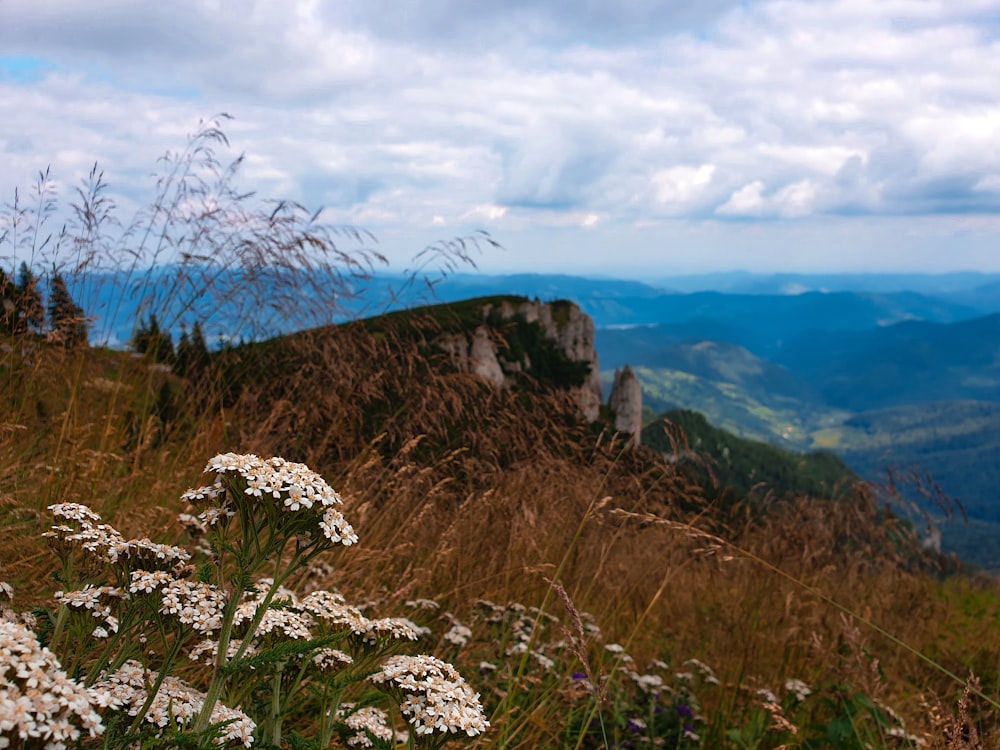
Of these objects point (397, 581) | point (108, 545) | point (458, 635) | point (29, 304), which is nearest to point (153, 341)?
point (29, 304)

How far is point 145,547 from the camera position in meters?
1.73

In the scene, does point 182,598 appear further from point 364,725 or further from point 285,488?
point 364,725

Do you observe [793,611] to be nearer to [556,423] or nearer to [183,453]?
[556,423]

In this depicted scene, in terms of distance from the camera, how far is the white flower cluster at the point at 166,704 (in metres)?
1.53

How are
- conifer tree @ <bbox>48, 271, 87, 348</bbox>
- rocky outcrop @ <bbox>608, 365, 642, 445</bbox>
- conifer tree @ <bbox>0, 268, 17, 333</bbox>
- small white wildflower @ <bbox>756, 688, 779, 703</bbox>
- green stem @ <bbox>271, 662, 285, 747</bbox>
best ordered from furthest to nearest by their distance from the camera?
rocky outcrop @ <bbox>608, 365, 642, 445</bbox>, conifer tree @ <bbox>48, 271, 87, 348</bbox>, conifer tree @ <bbox>0, 268, 17, 333</bbox>, small white wildflower @ <bbox>756, 688, 779, 703</bbox>, green stem @ <bbox>271, 662, 285, 747</bbox>

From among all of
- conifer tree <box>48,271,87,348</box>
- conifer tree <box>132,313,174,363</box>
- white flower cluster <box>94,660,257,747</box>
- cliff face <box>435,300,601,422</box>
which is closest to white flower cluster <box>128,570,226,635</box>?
white flower cluster <box>94,660,257,747</box>

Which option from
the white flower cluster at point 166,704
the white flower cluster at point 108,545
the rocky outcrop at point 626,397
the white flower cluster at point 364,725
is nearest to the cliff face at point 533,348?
the rocky outcrop at point 626,397

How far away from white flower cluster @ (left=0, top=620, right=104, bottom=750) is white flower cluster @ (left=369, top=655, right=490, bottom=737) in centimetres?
77

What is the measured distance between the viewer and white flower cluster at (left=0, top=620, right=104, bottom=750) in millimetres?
1051

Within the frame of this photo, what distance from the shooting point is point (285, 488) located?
5.16ft

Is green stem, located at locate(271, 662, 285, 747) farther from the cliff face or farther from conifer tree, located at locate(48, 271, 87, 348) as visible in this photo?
the cliff face

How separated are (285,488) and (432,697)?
25.6 inches

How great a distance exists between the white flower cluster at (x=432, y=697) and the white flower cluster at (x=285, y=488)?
0.46 meters

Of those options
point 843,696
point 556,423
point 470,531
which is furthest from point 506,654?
point 556,423
